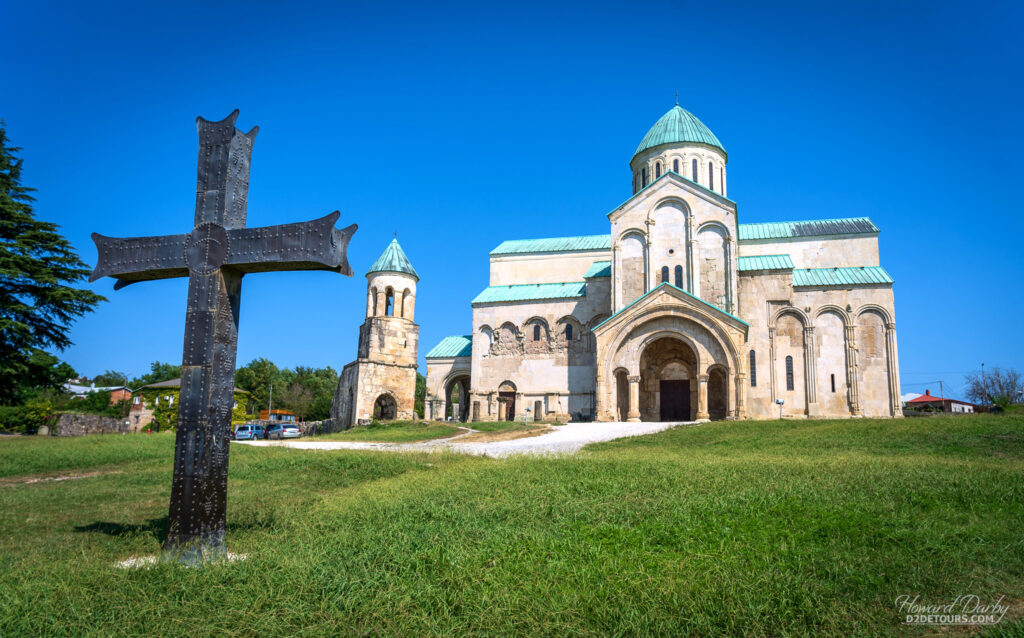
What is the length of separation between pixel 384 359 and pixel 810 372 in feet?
71.2

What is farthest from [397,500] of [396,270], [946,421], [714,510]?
[396,270]

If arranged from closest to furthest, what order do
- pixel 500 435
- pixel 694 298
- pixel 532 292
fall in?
pixel 500 435
pixel 694 298
pixel 532 292

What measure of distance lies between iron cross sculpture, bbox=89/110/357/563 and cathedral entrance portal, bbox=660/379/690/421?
27.2m

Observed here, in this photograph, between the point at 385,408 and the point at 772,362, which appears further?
the point at 385,408

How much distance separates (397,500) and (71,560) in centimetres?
318

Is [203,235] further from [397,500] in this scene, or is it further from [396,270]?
[396,270]

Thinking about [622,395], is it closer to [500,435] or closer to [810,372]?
[810,372]

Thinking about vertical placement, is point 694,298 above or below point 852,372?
above

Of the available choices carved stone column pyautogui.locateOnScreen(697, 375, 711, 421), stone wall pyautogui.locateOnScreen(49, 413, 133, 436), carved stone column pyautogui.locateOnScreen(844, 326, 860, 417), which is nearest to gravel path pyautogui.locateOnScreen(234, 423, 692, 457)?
carved stone column pyautogui.locateOnScreen(697, 375, 711, 421)

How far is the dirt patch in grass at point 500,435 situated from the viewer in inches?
868

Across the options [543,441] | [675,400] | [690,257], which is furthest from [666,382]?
[543,441]

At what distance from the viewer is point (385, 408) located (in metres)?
35.0

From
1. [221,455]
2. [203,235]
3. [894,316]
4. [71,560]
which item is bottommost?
[71,560]

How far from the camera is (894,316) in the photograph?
1172 inches
